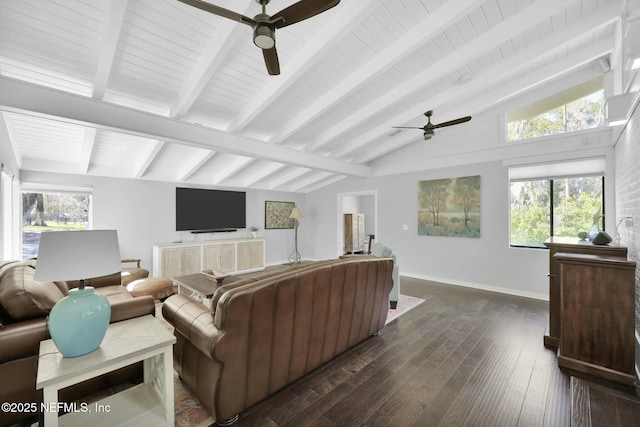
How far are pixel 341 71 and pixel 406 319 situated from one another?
10.4 ft

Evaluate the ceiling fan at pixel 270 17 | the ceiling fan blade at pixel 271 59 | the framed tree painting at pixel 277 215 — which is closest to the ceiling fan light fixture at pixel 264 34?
the ceiling fan at pixel 270 17

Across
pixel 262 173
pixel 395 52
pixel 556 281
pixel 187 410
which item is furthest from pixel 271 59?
pixel 262 173

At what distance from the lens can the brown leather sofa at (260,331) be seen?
4.98 feet

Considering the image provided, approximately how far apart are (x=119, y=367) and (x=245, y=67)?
9.12 feet

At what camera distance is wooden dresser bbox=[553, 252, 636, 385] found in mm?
1976

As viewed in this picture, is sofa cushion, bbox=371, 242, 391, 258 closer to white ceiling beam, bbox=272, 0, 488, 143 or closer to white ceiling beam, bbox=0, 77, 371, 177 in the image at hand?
white ceiling beam, bbox=272, 0, 488, 143

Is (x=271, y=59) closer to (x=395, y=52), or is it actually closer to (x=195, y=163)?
(x=395, y=52)

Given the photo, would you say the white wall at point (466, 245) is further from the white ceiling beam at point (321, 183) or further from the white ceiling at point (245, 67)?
the white ceiling at point (245, 67)

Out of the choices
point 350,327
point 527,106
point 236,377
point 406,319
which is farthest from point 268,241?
point 527,106

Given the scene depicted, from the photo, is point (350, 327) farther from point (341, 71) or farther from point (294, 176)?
point (294, 176)

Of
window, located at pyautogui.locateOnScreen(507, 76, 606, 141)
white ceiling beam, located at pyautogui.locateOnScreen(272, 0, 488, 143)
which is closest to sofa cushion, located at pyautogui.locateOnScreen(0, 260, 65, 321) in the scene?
white ceiling beam, located at pyautogui.locateOnScreen(272, 0, 488, 143)

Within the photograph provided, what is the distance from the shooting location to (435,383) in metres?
2.04

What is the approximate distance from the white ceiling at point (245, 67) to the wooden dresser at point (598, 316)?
230 cm

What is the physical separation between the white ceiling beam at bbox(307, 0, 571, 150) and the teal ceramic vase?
3.70 metres
